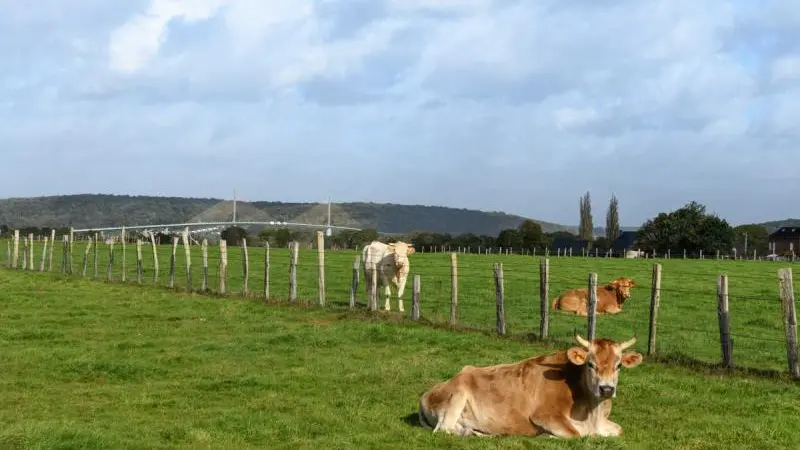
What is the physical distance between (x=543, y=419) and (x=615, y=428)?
0.80 meters

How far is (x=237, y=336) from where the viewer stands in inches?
698

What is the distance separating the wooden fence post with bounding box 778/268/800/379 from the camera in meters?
13.0

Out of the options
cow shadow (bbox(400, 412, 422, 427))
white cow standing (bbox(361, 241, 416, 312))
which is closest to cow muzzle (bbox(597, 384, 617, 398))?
cow shadow (bbox(400, 412, 422, 427))

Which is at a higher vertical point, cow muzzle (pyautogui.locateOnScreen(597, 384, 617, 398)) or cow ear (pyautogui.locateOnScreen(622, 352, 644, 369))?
cow ear (pyautogui.locateOnScreen(622, 352, 644, 369))

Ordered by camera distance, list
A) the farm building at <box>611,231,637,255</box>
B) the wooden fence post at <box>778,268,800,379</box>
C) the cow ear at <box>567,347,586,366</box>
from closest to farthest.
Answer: the cow ear at <box>567,347,586,366</box>
the wooden fence post at <box>778,268,800,379</box>
the farm building at <box>611,231,637,255</box>

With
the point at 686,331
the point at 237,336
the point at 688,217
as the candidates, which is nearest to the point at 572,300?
the point at 686,331

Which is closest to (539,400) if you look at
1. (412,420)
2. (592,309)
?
(412,420)

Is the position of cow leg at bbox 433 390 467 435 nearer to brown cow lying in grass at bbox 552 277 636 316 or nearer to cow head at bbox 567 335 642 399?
cow head at bbox 567 335 642 399

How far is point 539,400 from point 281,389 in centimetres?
409

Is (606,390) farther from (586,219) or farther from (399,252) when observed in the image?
(586,219)

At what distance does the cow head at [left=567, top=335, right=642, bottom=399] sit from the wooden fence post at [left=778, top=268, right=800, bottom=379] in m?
4.65

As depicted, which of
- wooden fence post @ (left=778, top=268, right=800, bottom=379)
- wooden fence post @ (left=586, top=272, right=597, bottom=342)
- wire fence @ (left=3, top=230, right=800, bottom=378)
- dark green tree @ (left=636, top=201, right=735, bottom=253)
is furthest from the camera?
dark green tree @ (left=636, top=201, right=735, bottom=253)

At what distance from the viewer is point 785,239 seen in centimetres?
12138

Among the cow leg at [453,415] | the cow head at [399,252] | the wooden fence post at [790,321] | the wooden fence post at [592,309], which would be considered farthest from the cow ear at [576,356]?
the cow head at [399,252]
